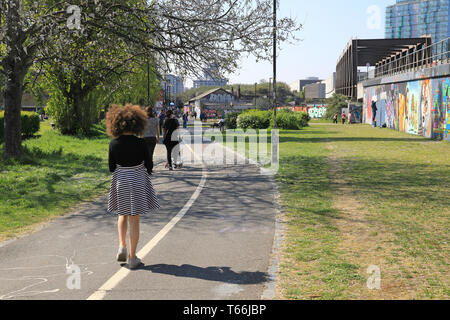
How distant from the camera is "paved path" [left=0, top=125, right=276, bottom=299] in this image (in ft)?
16.1

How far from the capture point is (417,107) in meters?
31.7

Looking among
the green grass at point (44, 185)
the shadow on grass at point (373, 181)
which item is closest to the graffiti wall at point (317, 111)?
the shadow on grass at point (373, 181)

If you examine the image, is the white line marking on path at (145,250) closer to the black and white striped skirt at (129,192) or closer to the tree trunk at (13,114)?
the black and white striped skirt at (129,192)

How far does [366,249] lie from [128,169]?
127 inches

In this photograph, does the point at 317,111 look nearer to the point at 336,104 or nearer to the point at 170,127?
the point at 336,104

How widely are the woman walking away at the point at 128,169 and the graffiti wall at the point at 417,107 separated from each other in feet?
75.0

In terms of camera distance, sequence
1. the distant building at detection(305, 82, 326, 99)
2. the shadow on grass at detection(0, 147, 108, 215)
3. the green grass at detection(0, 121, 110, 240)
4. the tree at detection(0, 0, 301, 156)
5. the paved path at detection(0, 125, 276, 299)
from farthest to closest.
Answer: the distant building at detection(305, 82, 326, 99) → the tree at detection(0, 0, 301, 156) → the shadow on grass at detection(0, 147, 108, 215) → the green grass at detection(0, 121, 110, 240) → the paved path at detection(0, 125, 276, 299)

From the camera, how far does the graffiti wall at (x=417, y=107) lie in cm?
2620

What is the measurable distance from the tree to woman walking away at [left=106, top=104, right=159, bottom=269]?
8.25m

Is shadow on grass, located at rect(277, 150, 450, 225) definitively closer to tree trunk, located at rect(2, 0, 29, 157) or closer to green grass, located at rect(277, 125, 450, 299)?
green grass, located at rect(277, 125, 450, 299)

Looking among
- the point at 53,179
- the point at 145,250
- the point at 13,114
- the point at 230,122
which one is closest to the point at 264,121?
the point at 230,122

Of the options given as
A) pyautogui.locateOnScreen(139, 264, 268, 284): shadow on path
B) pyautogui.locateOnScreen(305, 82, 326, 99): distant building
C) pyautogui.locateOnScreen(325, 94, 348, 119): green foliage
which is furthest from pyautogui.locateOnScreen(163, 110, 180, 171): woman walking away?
pyautogui.locateOnScreen(305, 82, 326, 99): distant building

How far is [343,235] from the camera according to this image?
23.5 ft
